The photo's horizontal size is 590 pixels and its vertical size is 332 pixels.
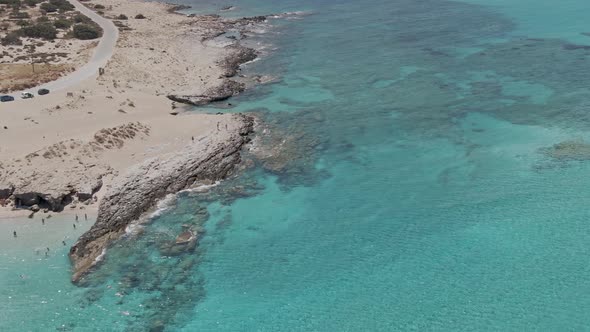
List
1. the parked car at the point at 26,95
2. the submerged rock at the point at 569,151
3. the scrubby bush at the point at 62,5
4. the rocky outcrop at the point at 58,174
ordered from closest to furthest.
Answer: the rocky outcrop at the point at 58,174, the submerged rock at the point at 569,151, the parked car at the point at 26,95, the scrubby bush at the point at 62,5

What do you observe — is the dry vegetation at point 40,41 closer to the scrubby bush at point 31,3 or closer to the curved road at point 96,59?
the scrubby bush at point 31,3

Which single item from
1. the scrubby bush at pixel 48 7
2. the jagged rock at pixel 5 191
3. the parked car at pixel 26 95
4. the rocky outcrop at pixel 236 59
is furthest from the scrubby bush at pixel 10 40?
the jagged rock at pixel 5 191

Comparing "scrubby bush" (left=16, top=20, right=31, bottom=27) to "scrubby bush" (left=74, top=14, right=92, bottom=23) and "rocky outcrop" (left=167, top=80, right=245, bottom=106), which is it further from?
"rocky outcrop" (left=167, top=80, right=245, bottom=106)

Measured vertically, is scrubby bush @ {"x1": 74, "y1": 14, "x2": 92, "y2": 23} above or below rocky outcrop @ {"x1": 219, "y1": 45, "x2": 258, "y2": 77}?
above

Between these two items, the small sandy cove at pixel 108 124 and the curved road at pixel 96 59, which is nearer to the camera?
the small sandy cove at pixel 108 124

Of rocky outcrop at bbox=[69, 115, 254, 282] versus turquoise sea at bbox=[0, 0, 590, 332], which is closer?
turquoise sea at bbox=[0, 0, 590, 332]

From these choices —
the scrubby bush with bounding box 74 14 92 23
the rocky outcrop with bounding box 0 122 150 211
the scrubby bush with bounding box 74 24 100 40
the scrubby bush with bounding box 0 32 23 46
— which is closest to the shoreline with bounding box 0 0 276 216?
the rocky outcrop with bounding box 0 122 150 211

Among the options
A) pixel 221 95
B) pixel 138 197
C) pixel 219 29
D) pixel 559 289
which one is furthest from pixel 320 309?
pixel 219 29
